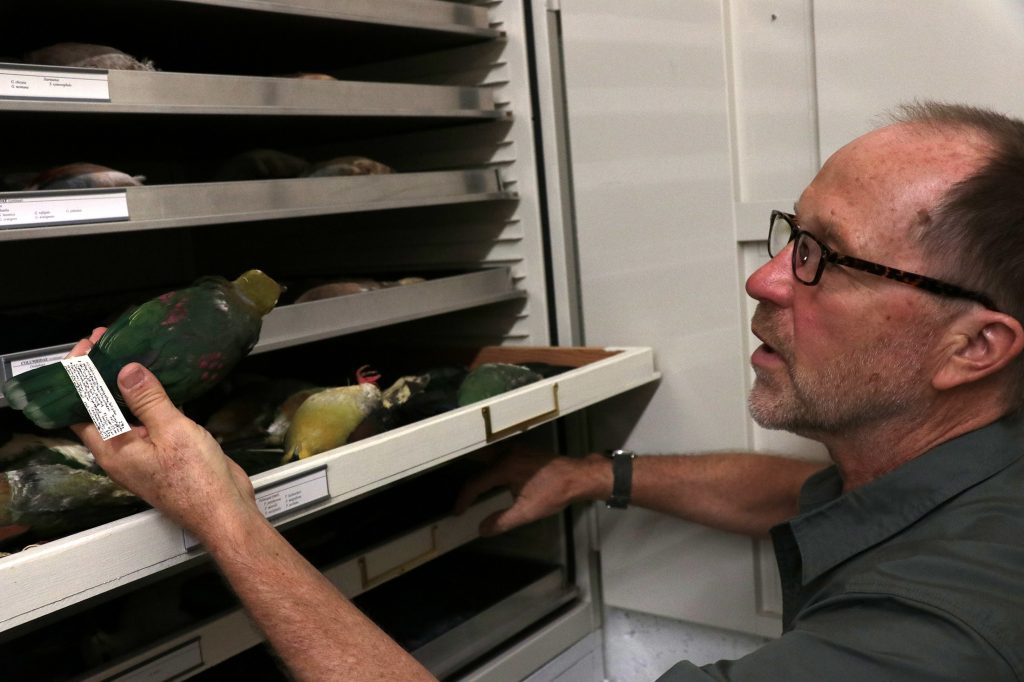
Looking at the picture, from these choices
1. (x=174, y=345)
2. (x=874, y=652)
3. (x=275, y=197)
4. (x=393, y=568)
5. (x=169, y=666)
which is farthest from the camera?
(x=393, y=568)

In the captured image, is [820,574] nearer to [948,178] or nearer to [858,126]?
[948,178]

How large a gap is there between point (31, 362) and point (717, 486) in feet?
3.04

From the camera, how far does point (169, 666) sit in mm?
1100

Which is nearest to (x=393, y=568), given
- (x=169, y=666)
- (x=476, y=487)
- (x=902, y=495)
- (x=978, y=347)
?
(x=476, y=487)

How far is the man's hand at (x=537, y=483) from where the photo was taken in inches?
58.1

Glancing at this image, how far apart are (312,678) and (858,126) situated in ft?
3.10

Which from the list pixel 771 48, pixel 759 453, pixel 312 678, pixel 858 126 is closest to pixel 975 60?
pixel 858 126

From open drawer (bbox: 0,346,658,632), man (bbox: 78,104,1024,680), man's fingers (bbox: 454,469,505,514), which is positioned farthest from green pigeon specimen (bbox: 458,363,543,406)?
man (bbox: 78,104,1024,680)

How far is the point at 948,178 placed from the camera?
1004 millimetres

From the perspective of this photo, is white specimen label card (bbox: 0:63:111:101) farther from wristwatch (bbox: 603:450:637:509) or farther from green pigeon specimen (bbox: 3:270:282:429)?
wristwatch (bbox: 603:450:637:509)

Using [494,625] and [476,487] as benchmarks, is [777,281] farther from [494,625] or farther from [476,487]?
[494,625]

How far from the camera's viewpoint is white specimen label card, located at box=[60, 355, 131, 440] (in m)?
0.89

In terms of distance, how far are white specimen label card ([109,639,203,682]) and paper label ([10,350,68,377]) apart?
0.35 meters

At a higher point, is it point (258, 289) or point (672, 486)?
point (258, 289)
